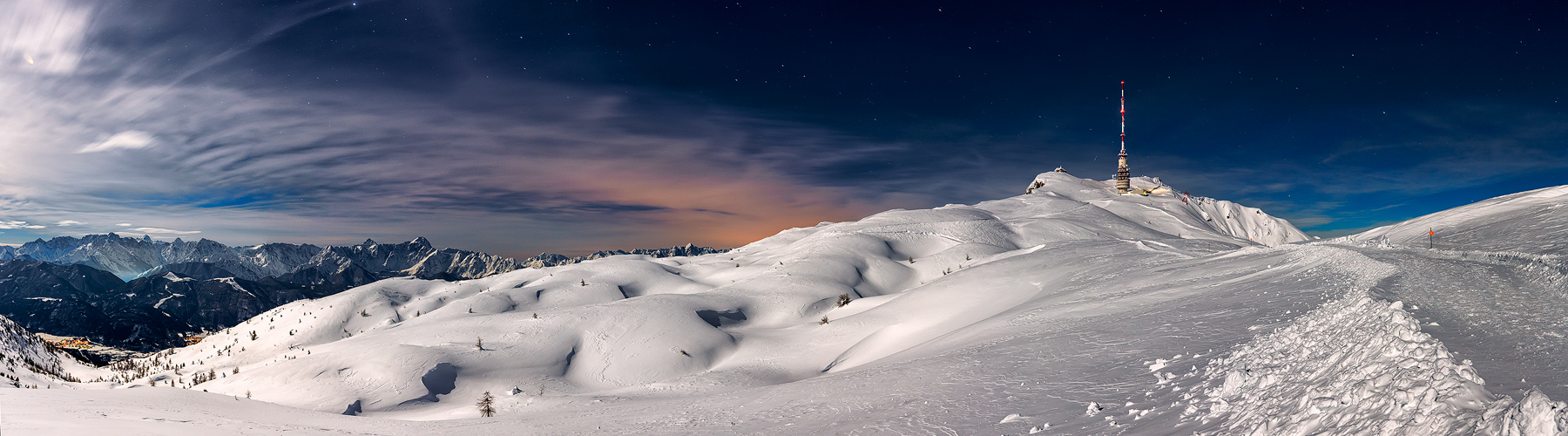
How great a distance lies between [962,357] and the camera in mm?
8641

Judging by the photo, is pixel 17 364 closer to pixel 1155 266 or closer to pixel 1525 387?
pixel 1525 387

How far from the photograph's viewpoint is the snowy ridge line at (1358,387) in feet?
10.7

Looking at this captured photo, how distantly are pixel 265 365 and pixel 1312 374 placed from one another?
2182 cm

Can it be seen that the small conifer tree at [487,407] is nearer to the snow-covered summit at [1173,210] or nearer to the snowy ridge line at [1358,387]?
the snowy ridge line at [1358,387]

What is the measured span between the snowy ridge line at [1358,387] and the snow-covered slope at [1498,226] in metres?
4.72

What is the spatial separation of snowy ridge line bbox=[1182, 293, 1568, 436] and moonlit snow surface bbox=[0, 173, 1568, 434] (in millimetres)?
18

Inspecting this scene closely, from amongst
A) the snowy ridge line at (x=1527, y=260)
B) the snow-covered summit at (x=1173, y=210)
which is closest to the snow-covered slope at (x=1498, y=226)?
the snowy ridge line at (x=1527, y=260)

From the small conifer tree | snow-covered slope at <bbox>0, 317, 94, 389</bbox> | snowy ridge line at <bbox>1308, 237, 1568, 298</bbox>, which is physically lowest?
the small conifer tree

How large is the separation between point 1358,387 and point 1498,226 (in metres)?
9.40

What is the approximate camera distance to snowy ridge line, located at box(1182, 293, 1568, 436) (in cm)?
327

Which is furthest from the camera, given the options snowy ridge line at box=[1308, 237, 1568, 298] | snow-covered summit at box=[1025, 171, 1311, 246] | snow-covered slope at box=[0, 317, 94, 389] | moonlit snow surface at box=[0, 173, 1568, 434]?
snow-covered summit at box=[1025, 171, 1311, 246]

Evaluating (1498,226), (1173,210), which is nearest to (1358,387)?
(1498,226)

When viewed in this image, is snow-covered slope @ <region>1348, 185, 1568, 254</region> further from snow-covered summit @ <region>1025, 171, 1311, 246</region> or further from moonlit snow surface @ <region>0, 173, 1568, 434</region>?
snow-covered summit @ <region>1025, 171, 1311, 246</region>

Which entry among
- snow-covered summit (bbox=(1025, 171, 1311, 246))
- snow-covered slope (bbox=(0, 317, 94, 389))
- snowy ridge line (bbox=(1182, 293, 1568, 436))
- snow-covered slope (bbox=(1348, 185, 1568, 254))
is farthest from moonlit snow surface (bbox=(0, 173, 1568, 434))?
snow-covered summit (bbox=(1025, 171, 1311, 246))
